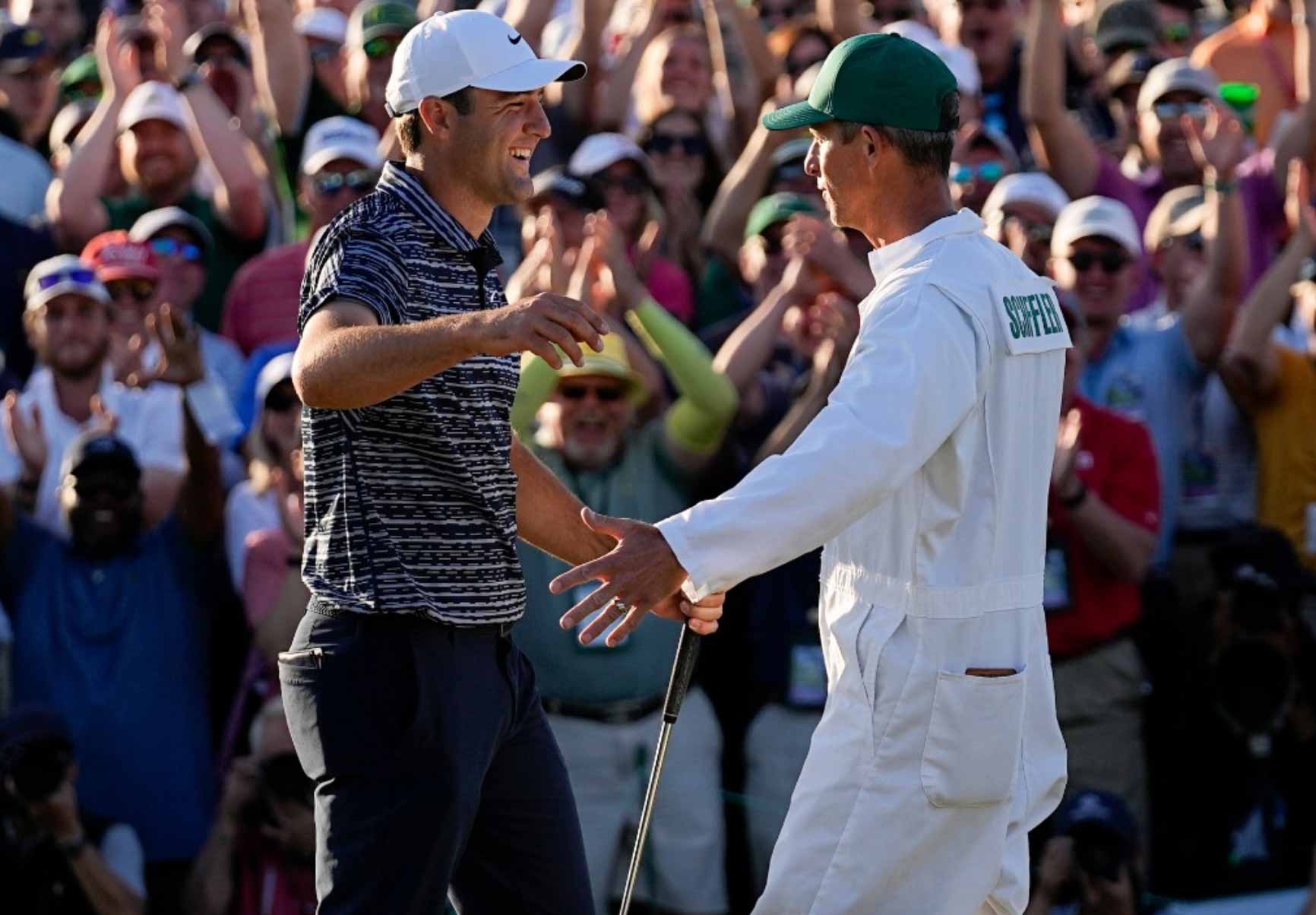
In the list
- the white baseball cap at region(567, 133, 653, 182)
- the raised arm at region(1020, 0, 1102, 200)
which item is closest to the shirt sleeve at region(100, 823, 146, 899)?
the white baseball cap at region(567, 133, 653, 182)

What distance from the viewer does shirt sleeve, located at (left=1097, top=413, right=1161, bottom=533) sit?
744cm

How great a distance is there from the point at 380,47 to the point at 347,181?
992 mm

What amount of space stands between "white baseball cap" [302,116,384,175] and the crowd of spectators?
2 cm

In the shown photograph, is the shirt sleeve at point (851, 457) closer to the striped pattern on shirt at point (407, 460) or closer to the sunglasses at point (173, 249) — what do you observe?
the striped pattern on shirt at point (407, 460)

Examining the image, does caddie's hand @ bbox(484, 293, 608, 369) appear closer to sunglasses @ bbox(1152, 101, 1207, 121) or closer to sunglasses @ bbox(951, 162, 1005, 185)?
sunglasses @ bbox(951, 162, 1005, 185)

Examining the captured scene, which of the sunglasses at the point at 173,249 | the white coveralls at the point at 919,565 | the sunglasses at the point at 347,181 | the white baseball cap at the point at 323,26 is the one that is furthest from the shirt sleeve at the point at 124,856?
the white baseball cap at the point at 323,26

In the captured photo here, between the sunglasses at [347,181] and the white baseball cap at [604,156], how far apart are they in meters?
0.75

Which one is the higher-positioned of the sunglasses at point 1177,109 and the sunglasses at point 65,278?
the sunglasses at point 1177,109

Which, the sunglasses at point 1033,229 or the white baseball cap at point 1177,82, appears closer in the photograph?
the sunglasses at point 1033,229

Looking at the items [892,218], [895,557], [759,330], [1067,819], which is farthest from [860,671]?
[759,330]

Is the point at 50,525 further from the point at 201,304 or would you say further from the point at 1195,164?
the point at 1195,164

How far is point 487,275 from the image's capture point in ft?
15.1

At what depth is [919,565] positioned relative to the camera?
4.33 metres

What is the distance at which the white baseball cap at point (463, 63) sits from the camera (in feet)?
14.7
